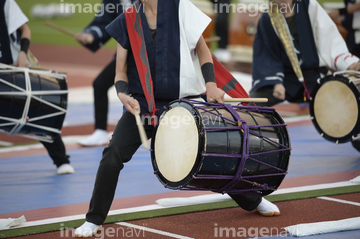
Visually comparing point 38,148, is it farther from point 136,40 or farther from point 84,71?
point 84,71

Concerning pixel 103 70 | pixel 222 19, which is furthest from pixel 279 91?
pixel 222 19

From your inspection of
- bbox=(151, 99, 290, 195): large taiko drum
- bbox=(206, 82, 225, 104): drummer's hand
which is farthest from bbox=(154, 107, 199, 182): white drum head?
bbox=(206, 82, 225, 104): drummer's hand

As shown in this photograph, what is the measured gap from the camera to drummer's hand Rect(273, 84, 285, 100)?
4.83 meters

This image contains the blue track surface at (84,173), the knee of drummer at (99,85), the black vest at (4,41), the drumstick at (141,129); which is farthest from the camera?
the knee of drummer at (99,85)

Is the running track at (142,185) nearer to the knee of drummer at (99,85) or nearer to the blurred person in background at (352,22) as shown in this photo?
the knee of drummer at (99,85)

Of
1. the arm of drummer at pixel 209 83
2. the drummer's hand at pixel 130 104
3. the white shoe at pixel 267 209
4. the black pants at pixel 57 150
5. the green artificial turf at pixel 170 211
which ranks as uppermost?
the arm of drummer at pixel 209 83

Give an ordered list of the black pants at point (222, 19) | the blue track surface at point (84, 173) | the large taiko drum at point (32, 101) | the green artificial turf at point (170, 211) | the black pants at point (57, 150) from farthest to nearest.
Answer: the black pants at point (222, 19) < the black pants at point (57, 150) < the large taiko drum at point (32, 101) < the blue track surface at point (84, 173) < the green artificial turf at point (170, 211)

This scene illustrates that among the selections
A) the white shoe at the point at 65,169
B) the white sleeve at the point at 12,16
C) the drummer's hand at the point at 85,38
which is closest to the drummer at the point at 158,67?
the white sleeve at the point at 12,16

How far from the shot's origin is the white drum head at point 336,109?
455 cm

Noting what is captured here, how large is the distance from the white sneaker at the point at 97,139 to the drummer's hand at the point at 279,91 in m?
2.10

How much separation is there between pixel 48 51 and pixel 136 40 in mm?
13882

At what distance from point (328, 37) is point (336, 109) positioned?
62 cm

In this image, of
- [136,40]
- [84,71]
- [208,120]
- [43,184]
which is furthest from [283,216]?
[84,71]

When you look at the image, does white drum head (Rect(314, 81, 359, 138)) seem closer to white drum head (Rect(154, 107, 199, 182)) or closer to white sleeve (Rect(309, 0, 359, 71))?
white sleeve (Rect(309, 0, 359, 71))
